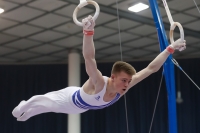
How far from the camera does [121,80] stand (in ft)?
14.0

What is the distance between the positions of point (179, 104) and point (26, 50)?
5128mm

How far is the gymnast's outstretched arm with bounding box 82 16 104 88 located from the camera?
3697mm

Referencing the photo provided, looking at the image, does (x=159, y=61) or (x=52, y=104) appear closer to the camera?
(x=159, y=61)

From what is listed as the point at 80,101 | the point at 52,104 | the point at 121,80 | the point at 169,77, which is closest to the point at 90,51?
the point at 121,80

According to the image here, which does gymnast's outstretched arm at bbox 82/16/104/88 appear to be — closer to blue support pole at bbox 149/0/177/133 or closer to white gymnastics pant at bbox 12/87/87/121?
white gymnastics pant at bbox 12/87/87/121

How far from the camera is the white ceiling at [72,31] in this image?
9781mm

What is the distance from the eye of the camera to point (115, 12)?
10.0 m

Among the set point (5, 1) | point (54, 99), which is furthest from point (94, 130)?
point (54, 99)

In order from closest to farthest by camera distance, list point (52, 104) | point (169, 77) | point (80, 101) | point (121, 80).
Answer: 1. point (121, 80)
2. point (80, 101)
3. point (52, 104)
4. point (169, 77)

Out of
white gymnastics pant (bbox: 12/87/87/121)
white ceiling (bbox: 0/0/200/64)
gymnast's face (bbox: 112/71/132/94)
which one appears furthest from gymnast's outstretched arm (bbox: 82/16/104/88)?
white ceiling (bbox: 0/0/200/64)

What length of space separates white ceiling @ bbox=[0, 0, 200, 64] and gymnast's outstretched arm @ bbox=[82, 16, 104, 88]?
5477 mm

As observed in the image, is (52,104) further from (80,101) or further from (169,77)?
(169,77)

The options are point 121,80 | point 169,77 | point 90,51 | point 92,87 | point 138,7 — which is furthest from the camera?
point 138,7

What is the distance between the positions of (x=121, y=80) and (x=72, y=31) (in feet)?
23.7
